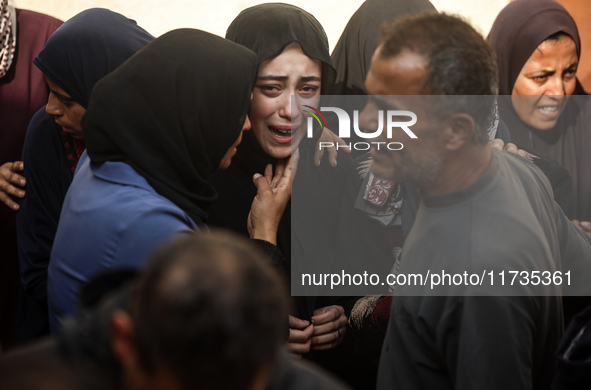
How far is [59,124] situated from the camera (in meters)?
1.79

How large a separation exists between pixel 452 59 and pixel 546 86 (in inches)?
37.7

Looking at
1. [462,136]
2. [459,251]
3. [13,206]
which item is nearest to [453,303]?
[459,251]

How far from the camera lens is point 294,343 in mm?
1740

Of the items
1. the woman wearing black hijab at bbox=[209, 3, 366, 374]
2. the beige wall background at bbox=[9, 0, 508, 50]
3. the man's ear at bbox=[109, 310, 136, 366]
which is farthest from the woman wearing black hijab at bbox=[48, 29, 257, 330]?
the beige wall background at bbox=[9, 0, 508, 50]

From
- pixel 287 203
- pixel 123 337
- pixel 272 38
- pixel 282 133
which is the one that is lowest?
pixel 123 337

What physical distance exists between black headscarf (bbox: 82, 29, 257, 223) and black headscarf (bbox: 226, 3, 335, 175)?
0.36 metres

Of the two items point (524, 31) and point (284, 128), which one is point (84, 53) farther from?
point (524, 31)

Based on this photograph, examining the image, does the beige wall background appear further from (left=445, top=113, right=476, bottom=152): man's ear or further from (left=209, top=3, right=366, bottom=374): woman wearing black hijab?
(left=445, top=113, right=476, bottom=152): man's ear

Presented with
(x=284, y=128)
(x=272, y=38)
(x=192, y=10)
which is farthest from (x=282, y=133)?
(x=192, y=10)

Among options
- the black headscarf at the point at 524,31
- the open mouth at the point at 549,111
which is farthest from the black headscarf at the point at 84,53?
the open mouth at the point at 549,111

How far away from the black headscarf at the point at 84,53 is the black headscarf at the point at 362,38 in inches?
29.2

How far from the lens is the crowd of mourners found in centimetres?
76

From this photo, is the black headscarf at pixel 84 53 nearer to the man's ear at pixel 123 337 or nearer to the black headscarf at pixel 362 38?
the black headscarf at pixel 362 38

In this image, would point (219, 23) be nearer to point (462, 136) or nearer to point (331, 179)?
point (331, 179)
